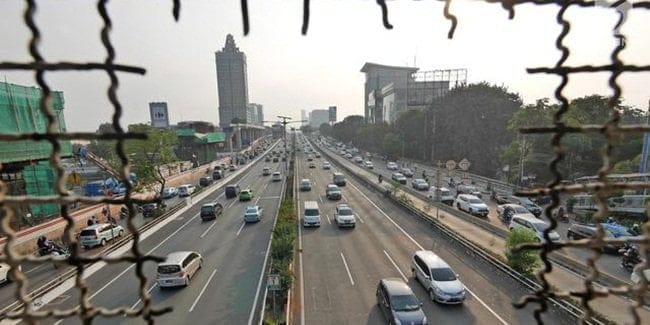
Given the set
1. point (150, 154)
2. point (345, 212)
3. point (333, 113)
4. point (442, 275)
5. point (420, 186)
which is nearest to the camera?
point (442, 275)

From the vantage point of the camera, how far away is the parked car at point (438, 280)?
41.6ft

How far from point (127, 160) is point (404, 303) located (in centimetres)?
1137

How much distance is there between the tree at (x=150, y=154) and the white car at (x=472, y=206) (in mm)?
26470

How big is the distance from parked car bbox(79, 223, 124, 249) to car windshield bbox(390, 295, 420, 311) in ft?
62.1

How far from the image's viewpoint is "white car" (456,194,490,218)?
26219 mm

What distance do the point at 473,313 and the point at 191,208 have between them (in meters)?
26.7

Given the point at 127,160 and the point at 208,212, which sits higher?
the point at 127,160

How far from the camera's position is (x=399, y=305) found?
448 inches

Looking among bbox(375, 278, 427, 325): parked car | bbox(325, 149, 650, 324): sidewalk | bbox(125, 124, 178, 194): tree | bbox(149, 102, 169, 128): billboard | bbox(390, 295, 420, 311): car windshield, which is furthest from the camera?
bbox(149, 102, 169, 128): billboard

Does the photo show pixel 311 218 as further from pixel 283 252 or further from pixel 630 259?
pixel 630 259

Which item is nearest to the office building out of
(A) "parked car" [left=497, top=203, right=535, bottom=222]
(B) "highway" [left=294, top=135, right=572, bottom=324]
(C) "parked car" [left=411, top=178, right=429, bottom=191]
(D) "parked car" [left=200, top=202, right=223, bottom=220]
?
(C) "parked car" [left=411, top=178, right=429, bottom=191]

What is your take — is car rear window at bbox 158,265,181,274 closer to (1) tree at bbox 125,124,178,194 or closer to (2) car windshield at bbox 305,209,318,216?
(2) car windshield at bbox 305,209,318,216

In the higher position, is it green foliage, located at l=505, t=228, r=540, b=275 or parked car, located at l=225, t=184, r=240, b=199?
green foliage, located at l=505, t=228, r=540, b=275

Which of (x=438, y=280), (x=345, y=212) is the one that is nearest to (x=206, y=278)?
(x=438, y=280)
